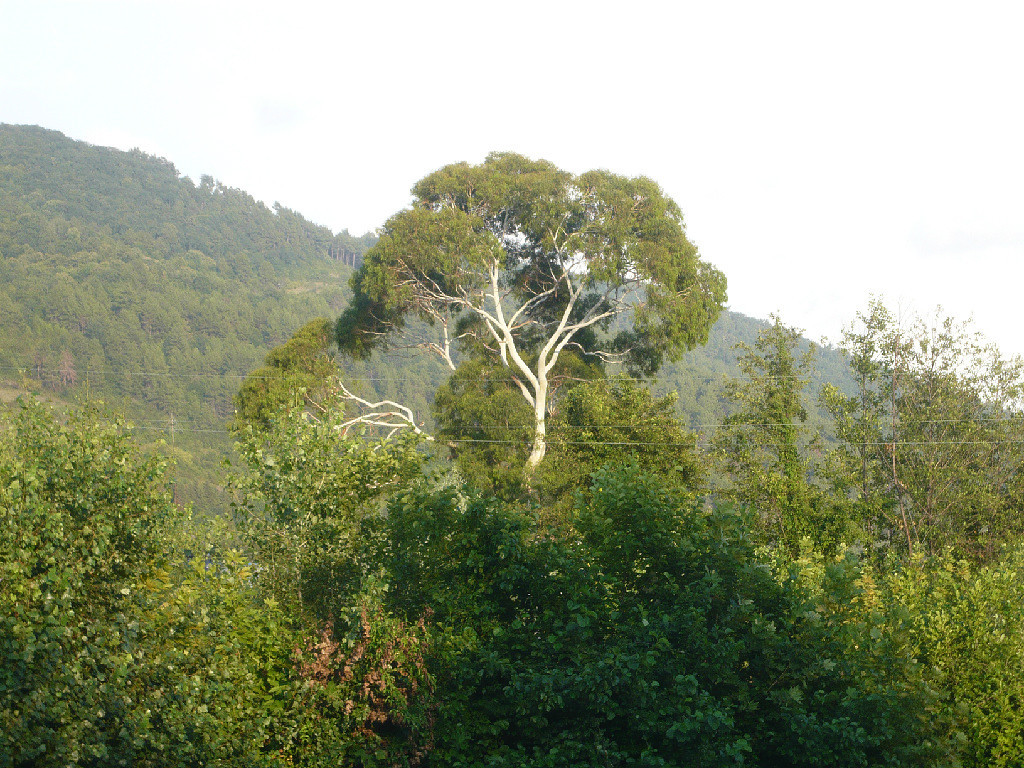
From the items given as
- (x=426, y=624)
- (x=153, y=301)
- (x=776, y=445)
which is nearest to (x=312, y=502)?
(x=426, y=624)

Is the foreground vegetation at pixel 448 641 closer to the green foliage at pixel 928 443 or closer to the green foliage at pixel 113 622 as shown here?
the green foliage at pixel 113 622

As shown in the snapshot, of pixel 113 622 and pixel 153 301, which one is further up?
pixel 113 622

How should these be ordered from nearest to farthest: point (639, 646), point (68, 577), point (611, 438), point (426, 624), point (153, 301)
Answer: point (68, 577)
point (639, 646)
point (426, 624)
point (611, 438)
point (153, 301)

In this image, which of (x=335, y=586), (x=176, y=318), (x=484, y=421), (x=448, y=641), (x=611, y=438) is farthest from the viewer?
(x=176, y=318)

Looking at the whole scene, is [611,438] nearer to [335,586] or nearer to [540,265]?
[540,265]

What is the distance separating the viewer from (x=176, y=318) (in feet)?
397

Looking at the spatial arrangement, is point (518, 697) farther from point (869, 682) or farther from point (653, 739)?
point (869, 682)

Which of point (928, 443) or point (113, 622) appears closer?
point (113, 622)

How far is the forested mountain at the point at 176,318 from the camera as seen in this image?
92812mm

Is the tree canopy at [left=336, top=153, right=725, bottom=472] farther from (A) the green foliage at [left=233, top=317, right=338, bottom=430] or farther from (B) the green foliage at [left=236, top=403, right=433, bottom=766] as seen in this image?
(B) the green foliage at [left=236, top=403, right=433, bottom=766]

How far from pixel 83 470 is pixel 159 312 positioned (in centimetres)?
12109

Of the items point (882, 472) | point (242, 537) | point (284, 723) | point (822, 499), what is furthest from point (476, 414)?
point (284, 723)

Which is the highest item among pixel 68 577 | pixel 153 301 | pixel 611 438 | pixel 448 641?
pixel 611 438

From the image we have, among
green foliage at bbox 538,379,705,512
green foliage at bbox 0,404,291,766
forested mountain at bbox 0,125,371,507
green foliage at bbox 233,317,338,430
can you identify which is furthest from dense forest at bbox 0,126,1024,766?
forested mountain at bbox 0,125,371,507
